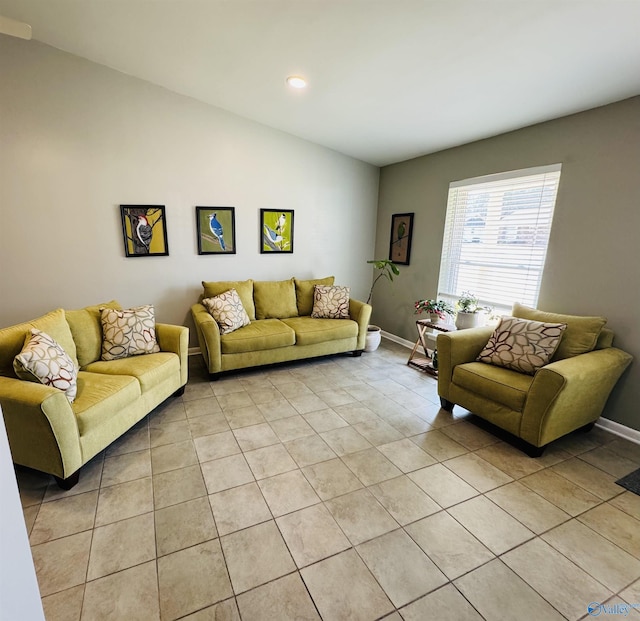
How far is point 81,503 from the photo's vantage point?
1.82 metres

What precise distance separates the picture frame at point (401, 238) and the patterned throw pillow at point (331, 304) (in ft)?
3.21

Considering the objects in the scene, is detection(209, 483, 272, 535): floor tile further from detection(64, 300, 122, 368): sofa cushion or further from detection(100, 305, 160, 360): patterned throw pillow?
detection(64, 300, 122, 368): sofa cushion

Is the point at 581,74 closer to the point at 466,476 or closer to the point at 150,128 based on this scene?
the point at 466,476

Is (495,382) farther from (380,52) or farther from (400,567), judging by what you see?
(380,52)

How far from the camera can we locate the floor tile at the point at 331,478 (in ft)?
6.39

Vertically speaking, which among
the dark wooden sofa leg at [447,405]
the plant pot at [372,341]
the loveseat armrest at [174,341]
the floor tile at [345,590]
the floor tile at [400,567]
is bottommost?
the floor tile at [345,590]

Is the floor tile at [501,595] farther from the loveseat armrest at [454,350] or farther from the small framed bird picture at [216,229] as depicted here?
the small framed bird picture at [216,229]

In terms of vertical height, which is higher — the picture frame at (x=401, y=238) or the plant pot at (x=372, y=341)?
the picture frame at (x=401, y=238)

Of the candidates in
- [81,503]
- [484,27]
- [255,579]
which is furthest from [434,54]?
[81,503]

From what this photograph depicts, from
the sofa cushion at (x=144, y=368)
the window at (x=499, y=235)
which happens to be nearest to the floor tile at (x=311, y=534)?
the sofa cushion at (x=144, y=368)

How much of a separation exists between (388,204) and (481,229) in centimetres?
157

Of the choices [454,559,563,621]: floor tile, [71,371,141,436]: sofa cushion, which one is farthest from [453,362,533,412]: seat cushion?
[71,371,141,436]: sofa cushion

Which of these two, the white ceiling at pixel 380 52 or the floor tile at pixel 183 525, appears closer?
the floor tile at pixel 183 525

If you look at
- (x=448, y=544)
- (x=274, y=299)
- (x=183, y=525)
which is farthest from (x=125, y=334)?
(x=448, y=544)
